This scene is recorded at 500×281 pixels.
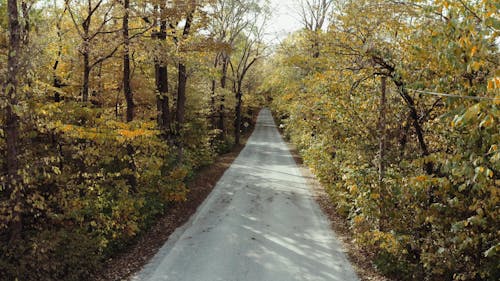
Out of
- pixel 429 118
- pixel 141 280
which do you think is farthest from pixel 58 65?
pixel 429 118

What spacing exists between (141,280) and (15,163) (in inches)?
131

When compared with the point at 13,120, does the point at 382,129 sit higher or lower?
lower

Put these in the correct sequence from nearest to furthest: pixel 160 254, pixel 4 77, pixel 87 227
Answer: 1. pixel 4 77
2. pixel 87 227
3. pixel 160 254

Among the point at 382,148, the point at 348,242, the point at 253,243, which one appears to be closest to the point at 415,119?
the point at 382,148

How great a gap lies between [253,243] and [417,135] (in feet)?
16.2

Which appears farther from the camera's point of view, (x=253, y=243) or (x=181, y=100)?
(x=181, y=100)

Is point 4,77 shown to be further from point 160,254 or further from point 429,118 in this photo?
point 429,118

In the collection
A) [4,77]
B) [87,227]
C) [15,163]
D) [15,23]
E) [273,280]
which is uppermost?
[15,23]

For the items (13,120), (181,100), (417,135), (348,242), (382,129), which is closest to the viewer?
(13,120)

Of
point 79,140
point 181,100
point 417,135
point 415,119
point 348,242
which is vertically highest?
point 181,100

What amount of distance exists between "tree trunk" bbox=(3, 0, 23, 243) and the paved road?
103 inches

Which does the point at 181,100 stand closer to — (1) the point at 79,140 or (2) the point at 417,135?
(1) the point at 79,140

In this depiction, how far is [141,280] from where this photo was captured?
7.56 meters

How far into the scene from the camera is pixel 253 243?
9.76 m
